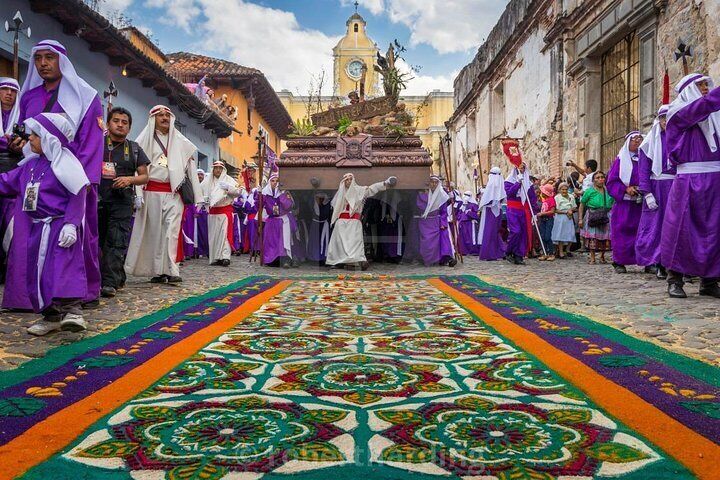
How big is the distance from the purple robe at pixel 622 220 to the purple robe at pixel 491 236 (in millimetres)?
3803

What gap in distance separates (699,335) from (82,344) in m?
3.48

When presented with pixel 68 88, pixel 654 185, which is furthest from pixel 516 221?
pixel 68 88

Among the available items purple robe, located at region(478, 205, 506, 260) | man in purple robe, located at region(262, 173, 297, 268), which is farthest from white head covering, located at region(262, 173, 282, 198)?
purple robe, located at region(478, 205, 506, 260)

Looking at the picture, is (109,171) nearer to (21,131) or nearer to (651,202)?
(21,131)

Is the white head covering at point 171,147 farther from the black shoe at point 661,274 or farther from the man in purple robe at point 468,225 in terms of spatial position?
the man in purple robe at point 468,225

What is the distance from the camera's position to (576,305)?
492cm

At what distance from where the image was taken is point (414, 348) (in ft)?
10.8

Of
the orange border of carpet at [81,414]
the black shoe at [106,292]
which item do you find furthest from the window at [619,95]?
the orange border of carpet at [81,414]

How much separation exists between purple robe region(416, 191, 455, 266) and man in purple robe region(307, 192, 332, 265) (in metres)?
1.62

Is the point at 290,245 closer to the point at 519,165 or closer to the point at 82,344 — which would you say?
the point at 519,165

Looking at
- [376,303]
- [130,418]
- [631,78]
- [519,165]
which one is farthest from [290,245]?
[130,418]

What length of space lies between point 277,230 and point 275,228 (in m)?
0.06

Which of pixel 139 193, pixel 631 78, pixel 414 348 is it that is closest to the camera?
pixel 414 348

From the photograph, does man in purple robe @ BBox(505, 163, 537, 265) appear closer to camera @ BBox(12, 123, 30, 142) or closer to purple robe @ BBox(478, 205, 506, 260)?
purple robe @ BBox(478, 205, 506, 260)
